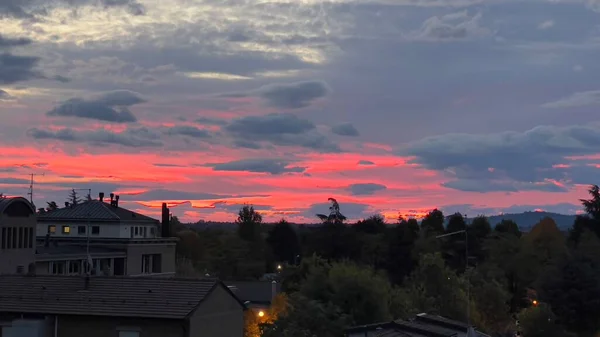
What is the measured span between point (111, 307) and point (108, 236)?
4819 cm

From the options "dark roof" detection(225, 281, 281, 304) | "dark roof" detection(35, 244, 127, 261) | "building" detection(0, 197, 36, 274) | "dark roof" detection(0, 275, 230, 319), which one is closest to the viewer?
"dark roof" detection(0, 275, 230, 319)

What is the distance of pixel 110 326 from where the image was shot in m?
32.9

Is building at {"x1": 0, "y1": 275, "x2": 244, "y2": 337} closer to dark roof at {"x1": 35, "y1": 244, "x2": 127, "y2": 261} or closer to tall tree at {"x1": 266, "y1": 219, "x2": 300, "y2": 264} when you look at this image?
dark roof at {"x1": 35, "y1": 244, "x2": 127, "y2": 261}

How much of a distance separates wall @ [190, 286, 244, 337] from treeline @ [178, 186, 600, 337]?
24.4ft

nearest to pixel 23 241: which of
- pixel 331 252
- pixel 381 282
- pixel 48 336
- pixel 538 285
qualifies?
pixel 381 282

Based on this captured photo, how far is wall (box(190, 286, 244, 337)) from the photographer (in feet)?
109

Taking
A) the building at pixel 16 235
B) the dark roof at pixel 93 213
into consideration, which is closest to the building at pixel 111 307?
the building at pixel 16 235

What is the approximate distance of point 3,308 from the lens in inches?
1342

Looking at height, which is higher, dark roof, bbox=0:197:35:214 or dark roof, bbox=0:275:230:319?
dark roof, bbox=0:197:35:214

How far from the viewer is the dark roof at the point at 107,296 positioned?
32.9 meters

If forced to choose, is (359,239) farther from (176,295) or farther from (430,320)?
(176,295)

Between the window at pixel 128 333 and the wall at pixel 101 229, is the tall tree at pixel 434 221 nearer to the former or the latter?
the wall at pixel 101 229

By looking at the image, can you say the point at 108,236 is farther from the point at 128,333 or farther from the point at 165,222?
the point at 128,333

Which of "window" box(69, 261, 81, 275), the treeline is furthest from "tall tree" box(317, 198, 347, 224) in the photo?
"window" box(69, 261, 81, 275)
